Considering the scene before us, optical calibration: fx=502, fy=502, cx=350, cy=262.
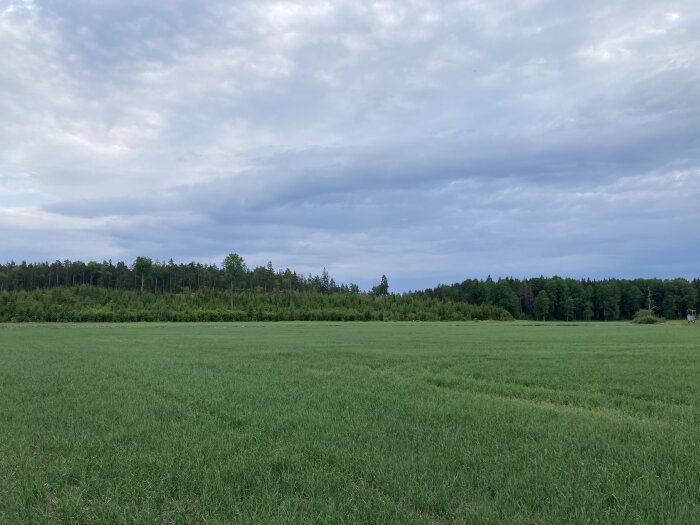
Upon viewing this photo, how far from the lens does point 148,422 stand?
380 inches

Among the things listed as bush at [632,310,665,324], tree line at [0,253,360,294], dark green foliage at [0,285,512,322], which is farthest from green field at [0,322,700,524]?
tree line at [0,253,360,294]

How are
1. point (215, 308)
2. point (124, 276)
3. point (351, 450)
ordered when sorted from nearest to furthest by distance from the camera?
point (351, 450), point (215, 308), point (124, 276)

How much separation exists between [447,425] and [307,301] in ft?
407

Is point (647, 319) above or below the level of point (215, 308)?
below

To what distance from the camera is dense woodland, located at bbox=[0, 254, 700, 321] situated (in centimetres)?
10681

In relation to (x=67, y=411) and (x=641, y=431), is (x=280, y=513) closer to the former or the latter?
(x=641, y=431)

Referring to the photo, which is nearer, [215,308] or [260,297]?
[215,308]

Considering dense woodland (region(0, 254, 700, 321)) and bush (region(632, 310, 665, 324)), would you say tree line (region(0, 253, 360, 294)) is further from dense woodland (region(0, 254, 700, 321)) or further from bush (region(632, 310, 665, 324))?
bush (region(632, 310, 665, 324))

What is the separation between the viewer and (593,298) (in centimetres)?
17288

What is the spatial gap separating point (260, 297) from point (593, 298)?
11404cm

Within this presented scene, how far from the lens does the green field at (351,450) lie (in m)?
5.35

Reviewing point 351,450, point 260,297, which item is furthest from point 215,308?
point 351,450

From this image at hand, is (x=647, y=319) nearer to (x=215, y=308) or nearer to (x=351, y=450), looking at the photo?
(x=215, y=308)

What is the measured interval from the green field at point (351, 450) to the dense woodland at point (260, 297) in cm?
9590
